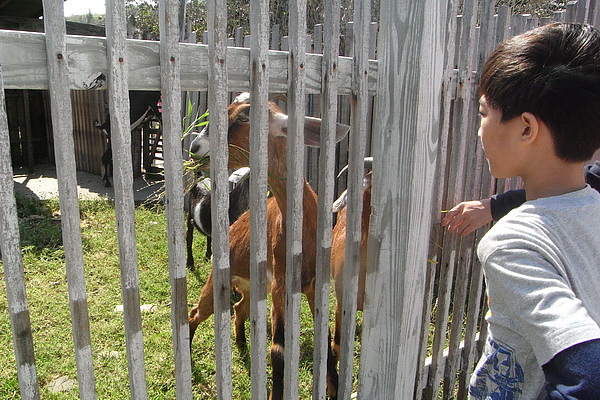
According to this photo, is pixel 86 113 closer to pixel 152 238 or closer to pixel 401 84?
pixel 152 238

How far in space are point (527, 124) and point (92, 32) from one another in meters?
10.0

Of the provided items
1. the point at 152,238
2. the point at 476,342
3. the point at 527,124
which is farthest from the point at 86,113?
the point at 527,124

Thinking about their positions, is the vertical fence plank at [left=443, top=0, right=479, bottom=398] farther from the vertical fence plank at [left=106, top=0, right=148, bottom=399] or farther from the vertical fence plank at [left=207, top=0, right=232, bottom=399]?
the vertical fence plank at [left=106, top=0, right=148, bottom=399]

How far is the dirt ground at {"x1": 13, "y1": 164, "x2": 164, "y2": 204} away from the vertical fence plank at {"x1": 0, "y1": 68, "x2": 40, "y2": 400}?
24.0 feet

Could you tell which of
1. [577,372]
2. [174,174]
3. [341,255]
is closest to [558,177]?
[577,372]

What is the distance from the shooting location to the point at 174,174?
1.57 metres

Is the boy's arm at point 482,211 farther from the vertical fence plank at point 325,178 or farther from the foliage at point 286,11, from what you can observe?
the foliage at point 286,11

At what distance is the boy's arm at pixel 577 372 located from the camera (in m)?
0.88

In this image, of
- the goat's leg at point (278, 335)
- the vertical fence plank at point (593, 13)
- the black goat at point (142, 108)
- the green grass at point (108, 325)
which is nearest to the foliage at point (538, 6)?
the vertical fence plank at point (593, 13)

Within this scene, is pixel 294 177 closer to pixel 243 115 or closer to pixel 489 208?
pixel 489 208

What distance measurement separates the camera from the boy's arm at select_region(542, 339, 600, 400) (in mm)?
878

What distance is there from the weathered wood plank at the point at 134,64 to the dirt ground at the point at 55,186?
7.20 meters

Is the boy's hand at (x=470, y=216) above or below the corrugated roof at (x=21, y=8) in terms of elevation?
below

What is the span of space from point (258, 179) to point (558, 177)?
1.01 m
